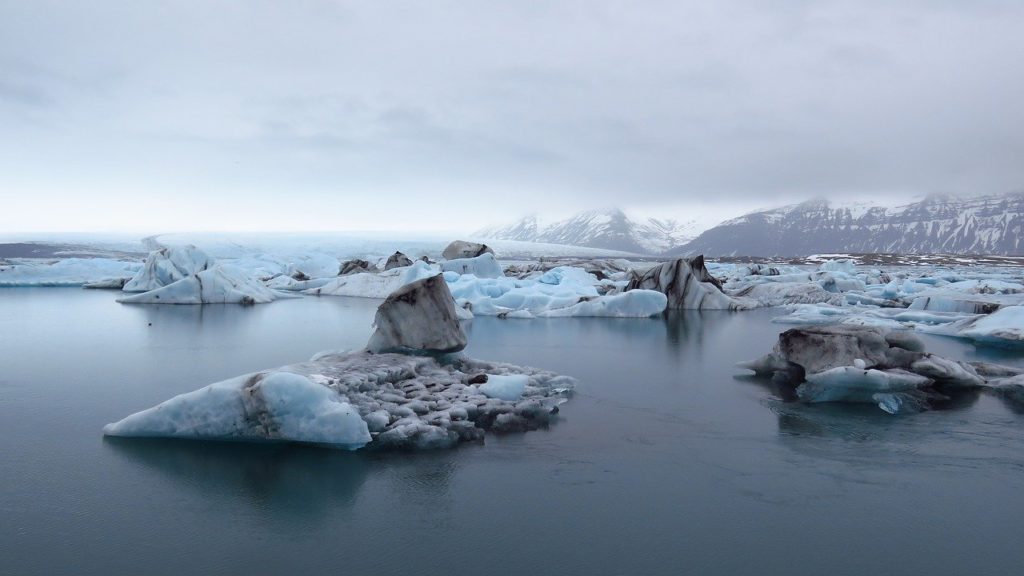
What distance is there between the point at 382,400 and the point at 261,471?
1.23 m

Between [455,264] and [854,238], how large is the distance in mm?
140264

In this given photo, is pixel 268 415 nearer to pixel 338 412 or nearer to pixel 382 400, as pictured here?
pixel 338 412

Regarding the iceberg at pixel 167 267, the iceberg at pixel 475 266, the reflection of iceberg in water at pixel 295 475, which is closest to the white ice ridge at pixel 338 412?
the reflection of iceberg in water at pixel 295 475

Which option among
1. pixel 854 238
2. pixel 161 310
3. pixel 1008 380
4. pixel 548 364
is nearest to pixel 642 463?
pixel 548 364

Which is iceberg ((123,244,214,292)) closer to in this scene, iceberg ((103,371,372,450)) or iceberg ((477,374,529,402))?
iceberg ((477,374,529,402))

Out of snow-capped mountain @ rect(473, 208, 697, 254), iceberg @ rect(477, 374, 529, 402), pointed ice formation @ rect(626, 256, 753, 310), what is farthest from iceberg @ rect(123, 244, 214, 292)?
snow-capped mountain @ rect(473, 208, 697, 254)

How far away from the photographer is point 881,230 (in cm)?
14088

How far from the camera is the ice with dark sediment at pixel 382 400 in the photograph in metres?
4.68

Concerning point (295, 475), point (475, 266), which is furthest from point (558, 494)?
→ point (475, 266)

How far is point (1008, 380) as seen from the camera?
6.83 metres

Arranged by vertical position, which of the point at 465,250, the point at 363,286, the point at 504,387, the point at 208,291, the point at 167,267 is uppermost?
the point at 465,250

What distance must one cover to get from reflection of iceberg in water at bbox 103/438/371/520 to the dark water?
16 mm

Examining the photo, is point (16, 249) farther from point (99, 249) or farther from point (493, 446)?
point (493, 446)

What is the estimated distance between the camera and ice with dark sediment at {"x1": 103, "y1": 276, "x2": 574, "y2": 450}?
4680mm
